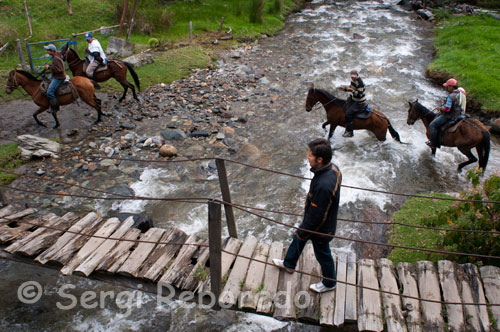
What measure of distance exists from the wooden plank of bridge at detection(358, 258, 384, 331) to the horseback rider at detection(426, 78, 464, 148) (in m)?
5.73

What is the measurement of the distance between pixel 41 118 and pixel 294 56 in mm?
10864

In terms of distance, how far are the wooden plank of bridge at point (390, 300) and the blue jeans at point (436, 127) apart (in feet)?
18.6

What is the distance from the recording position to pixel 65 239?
488 cm

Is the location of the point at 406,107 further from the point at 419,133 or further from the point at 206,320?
the point at 206,320

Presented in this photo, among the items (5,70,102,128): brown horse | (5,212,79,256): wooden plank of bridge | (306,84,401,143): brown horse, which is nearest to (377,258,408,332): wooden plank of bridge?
(5,212,79,256): wooden plank of bridge

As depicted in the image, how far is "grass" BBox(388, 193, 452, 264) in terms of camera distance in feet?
19.9

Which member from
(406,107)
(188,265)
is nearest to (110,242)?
(188,265)

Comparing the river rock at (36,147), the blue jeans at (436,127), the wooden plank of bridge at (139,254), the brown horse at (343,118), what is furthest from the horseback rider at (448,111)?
the river rock at (36,147)

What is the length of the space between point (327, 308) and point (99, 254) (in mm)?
2974

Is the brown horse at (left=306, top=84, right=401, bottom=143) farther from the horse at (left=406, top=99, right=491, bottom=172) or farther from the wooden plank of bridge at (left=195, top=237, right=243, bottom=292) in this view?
the wooden plank of bridge at (left=195, top=237, right=243, bottom=292)

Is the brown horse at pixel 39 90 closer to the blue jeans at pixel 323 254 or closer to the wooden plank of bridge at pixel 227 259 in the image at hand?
the wooden plank of bridge at pixel 227 259

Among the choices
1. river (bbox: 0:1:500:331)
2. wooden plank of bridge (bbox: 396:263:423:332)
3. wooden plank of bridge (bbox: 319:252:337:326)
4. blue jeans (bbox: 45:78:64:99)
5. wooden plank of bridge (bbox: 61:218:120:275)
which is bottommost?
river (bbox: 0:1:500:331)

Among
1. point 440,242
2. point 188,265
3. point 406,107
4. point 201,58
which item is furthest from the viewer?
point 201,58

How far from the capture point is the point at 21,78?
10156 mm
